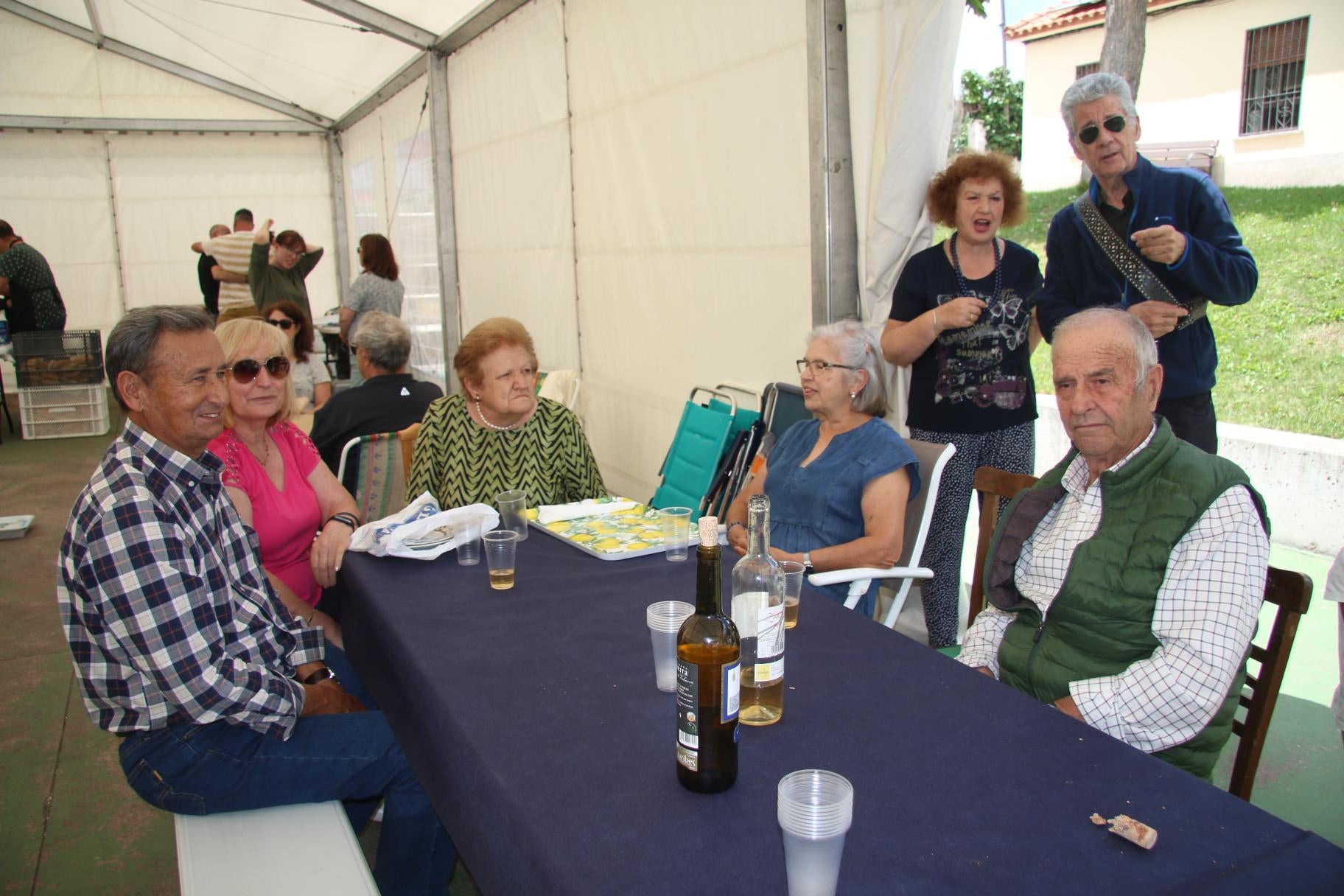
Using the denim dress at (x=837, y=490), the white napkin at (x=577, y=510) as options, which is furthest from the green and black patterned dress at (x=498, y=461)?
the denim dress at (x=837, y=490)

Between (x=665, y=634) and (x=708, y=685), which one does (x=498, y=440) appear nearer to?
(x=665, y=634)

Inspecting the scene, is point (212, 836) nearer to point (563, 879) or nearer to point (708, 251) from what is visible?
point (563, 879)

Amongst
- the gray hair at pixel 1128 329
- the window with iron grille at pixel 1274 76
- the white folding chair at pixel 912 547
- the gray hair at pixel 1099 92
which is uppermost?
the window with iron grille at pixel 1274 76

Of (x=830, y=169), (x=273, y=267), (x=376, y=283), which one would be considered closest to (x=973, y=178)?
(x=830, y=169)

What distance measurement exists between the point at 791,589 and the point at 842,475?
0.87 meters

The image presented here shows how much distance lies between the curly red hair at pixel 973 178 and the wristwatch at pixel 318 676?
2.31m

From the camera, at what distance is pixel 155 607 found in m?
1.56

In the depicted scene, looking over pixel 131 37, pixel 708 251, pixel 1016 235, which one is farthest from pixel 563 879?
pixel 131 37

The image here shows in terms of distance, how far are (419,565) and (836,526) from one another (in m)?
1.09

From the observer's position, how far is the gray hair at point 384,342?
3.72m

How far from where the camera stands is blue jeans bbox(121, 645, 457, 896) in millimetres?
1654

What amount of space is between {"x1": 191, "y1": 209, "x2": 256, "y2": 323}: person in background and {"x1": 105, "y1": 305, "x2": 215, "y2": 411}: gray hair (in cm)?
623

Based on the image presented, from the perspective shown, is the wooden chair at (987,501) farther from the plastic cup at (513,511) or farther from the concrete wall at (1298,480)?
the concrete wall at (1298,480)

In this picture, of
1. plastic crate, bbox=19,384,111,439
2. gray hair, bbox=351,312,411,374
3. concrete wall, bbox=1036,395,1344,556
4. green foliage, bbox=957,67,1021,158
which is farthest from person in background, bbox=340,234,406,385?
green foliage, bbox=957,67,1021,158
